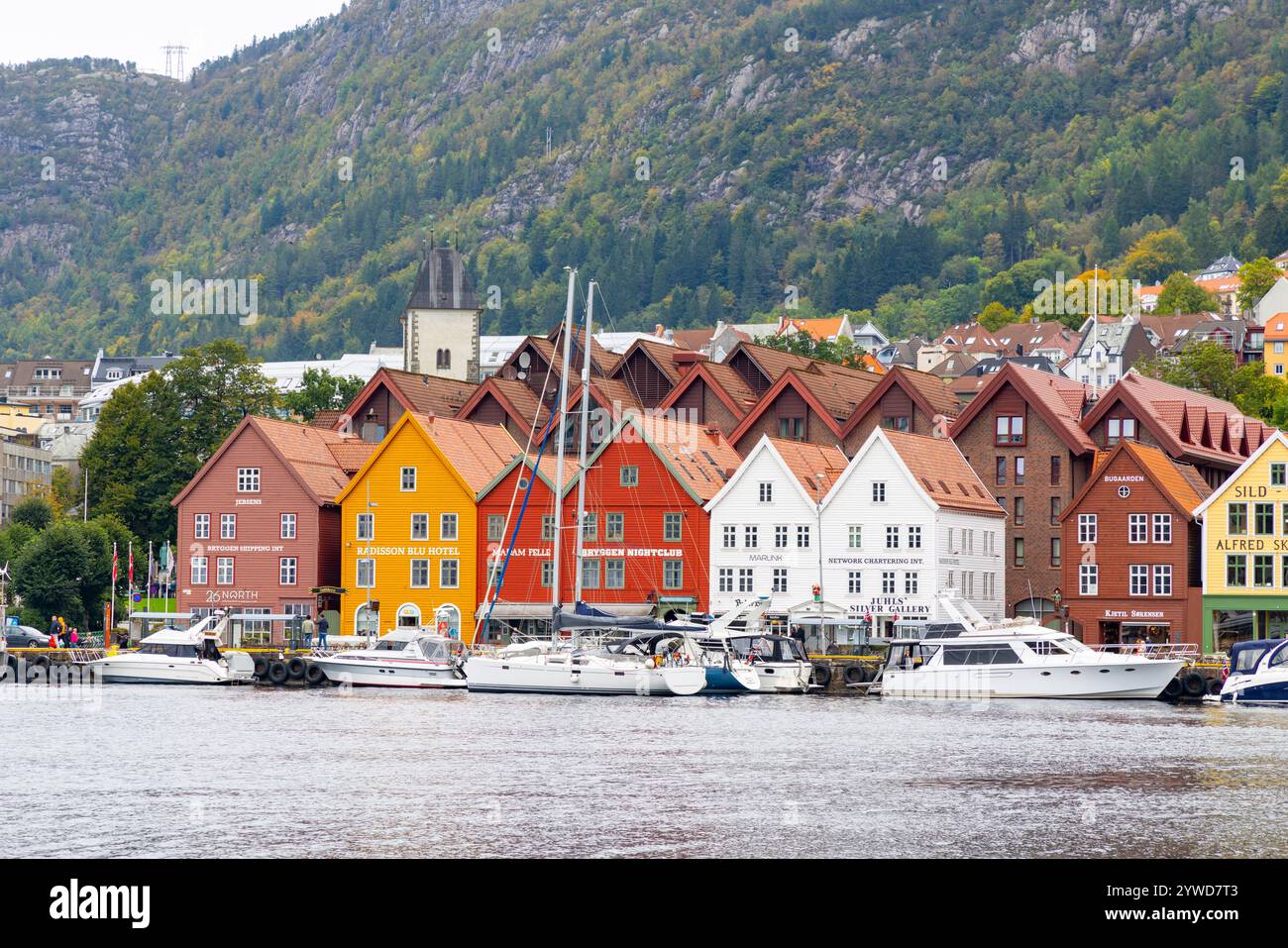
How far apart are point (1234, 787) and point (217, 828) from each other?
946 inches

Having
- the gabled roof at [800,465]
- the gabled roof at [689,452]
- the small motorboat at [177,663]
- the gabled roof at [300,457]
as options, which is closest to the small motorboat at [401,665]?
the small motorboat at [177,663]

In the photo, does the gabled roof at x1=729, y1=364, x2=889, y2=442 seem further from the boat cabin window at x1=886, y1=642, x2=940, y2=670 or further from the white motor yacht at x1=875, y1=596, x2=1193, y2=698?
the white motor yacht at x1=875, y1=596, x2=1193, y2=698

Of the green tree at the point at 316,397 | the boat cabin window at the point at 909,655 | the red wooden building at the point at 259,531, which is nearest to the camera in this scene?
the boat cabin window at the point at 909,655

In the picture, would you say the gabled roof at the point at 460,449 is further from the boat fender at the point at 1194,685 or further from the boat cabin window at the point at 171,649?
the boat fender at the point at 1194,685

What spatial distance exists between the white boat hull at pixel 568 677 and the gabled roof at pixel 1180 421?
122ft

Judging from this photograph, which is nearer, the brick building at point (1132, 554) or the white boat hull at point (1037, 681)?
the white boat hull at point (1037, 681)

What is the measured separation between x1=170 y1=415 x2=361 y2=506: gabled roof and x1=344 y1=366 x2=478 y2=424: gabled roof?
25.8 feet

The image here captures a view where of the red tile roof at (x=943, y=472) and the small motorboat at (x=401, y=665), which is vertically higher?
the red tile roof at (x=943, y=472)

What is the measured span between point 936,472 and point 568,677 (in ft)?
101

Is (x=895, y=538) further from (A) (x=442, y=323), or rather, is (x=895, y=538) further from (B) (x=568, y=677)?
(A) (x=442, y=323)

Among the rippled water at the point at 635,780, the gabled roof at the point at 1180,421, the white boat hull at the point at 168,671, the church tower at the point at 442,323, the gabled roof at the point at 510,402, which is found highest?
the church tower at the point at 442,323

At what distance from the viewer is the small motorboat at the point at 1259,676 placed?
79875 millimetres

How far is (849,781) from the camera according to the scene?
5003 centimetres
